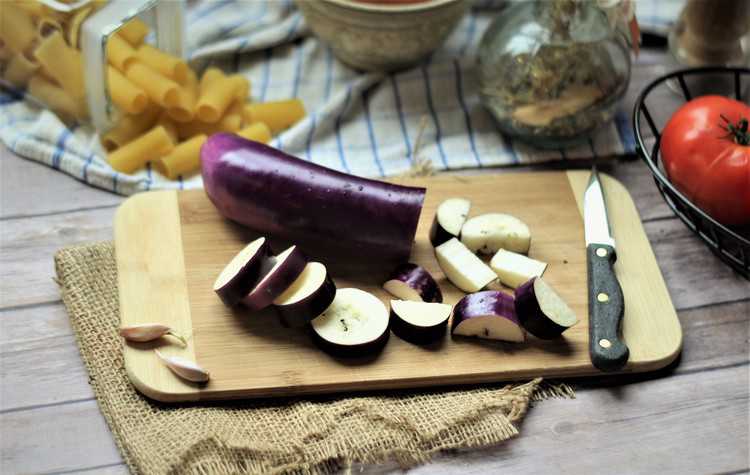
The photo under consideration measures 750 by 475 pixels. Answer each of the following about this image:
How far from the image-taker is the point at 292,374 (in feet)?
5.34

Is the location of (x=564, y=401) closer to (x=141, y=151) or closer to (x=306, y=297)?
(x=306, y=297)

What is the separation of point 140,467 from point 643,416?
0.91 metres

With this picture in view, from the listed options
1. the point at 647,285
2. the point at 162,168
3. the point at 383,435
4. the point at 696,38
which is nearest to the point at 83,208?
the point at 162,168

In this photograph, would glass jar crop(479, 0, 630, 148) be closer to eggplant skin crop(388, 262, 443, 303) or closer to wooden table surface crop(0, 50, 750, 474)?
wooden table surface crop(0, 50, 750, 474)

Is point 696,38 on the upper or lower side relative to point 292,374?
upper

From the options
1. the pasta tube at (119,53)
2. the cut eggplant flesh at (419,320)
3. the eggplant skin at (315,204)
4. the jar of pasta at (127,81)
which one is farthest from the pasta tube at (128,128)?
the cut eggplant flesh at (419,320)

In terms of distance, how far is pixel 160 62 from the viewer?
2.18 m

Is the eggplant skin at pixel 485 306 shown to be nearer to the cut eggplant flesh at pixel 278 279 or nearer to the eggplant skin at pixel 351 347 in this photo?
the eggplant skin at pixel 351 347

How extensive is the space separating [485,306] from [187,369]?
554 mm

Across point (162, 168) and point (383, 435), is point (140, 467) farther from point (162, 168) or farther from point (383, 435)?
point (162, 168)

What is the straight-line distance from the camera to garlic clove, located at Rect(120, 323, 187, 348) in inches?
64.9

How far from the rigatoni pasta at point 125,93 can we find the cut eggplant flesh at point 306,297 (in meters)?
0.73

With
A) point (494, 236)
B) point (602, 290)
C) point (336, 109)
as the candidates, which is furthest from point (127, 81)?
point (602, 290)

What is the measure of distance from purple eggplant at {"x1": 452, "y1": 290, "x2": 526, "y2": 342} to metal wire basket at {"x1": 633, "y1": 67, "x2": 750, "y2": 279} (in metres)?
0.43
